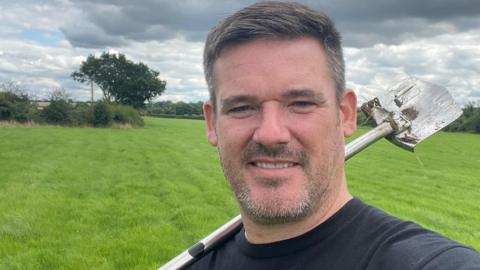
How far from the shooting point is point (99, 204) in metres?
10.7

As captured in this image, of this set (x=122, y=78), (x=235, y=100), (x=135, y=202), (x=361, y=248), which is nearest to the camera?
(x=361, y=248)

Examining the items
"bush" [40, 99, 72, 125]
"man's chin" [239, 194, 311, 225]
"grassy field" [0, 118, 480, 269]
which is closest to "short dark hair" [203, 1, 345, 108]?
"man's chin" [239, 194, 311, 225]

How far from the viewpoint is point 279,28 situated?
6.61 feet

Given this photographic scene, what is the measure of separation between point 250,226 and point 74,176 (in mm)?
13672

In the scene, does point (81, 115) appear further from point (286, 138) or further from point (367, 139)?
point (286, 138)

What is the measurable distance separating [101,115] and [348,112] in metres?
51.1

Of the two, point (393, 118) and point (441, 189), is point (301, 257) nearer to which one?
point (393, 118)

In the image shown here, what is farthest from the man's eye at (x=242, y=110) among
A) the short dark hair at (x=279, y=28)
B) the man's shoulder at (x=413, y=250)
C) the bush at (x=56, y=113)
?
the bush at (x=56, y=113)

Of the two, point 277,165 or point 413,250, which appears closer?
point 413,250

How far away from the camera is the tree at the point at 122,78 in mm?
70375

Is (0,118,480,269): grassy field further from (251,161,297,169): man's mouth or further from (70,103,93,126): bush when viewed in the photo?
(70,103,93,126): bush

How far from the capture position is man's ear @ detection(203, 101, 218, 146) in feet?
7.82

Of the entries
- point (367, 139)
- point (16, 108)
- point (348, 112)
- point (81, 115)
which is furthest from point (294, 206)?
point (81, 115)

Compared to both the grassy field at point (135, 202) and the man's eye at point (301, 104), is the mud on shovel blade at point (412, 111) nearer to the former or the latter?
the man's eye at point (301, 104)
